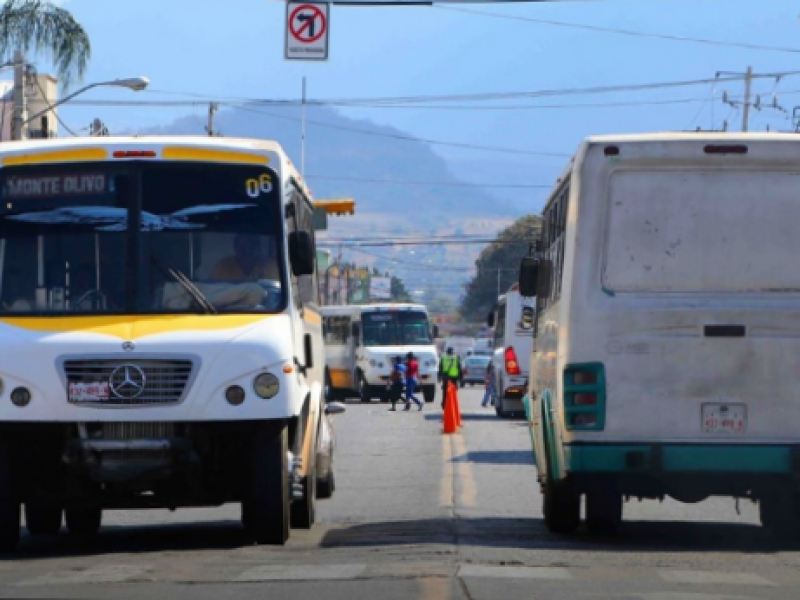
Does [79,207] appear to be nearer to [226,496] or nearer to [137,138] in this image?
[137,138]

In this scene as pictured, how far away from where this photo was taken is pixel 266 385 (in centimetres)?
1288

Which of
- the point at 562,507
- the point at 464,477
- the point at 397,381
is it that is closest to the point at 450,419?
the point at 464,477

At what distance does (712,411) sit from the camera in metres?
13.2

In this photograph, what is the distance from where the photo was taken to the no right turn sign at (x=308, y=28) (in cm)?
2842

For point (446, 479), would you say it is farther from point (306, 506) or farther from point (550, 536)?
point (550, 536)

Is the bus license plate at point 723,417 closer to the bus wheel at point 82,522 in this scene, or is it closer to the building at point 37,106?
the bus wheel at point 82,522

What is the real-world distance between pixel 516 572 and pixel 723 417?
2.56 meters

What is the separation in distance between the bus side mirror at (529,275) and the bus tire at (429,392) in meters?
40.8

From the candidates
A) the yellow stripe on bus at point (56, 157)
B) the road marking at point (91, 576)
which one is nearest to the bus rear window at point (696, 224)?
the yellow stripe on bus at point (56, 157)

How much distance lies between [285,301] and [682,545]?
357 cm

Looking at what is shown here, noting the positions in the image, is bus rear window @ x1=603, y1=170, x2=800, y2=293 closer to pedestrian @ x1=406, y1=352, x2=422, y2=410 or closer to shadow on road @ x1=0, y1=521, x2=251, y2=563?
shadow on road @ x1=0, y1=521, x2=251, y2=563

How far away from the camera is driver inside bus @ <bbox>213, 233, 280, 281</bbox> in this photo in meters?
13.5

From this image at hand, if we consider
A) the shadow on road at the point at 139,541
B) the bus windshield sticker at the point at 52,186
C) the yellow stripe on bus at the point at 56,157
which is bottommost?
the shadow on road at the point at 139,541

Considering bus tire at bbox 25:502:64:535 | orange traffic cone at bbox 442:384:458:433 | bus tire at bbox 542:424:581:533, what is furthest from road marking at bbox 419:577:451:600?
orange traffic cone at bbox 442:384:458:433
